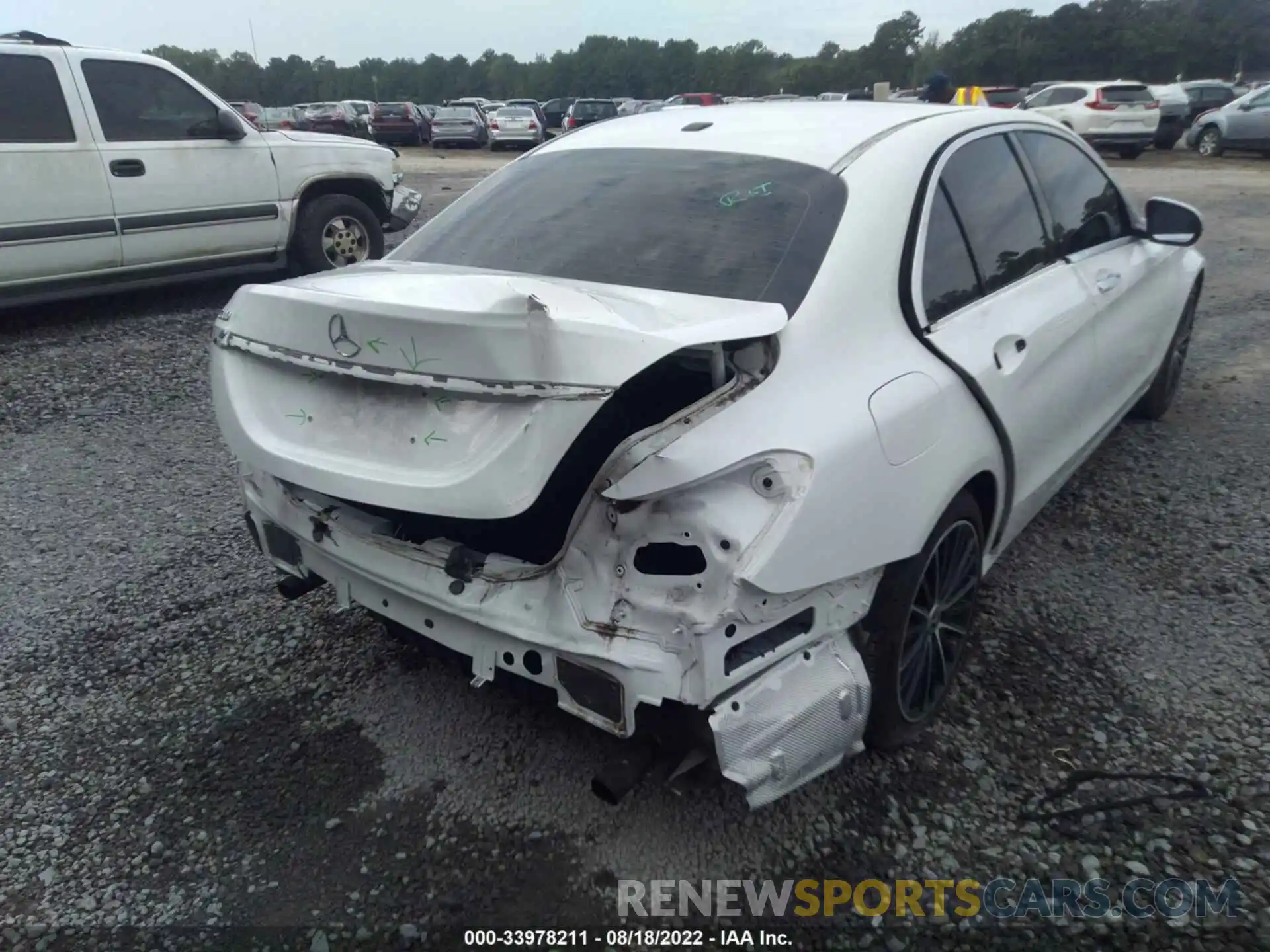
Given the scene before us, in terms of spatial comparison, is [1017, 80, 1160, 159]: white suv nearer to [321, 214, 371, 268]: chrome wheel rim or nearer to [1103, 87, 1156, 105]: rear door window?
[1103, 87, 1156, 105]: rear door window

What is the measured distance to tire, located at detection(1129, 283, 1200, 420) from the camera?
485 centimetres

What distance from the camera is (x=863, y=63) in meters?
66.1

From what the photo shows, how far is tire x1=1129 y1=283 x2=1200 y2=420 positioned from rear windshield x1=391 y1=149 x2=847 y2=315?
2941mm

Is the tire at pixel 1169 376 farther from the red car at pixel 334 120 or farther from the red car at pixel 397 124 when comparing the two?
the red car at pixel 397 124

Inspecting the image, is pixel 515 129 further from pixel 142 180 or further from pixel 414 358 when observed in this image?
pixel 414 358

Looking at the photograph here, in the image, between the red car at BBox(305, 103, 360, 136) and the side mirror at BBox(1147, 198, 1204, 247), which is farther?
the red car at BBox(305, 103, 360, 136)

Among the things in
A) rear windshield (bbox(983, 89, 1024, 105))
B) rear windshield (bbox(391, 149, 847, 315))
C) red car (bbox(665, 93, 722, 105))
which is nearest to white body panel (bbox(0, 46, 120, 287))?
rear windshield (bbox(391, 149, 847, 315))

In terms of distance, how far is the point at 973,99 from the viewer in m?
8.76

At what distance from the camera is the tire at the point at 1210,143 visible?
66.2 ft

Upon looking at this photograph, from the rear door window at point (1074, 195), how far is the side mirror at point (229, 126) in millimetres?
5998

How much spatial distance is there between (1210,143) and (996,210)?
70.7ft

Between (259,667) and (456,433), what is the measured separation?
1489 millimetres

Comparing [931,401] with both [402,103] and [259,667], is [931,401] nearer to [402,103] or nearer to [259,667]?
[259,667]

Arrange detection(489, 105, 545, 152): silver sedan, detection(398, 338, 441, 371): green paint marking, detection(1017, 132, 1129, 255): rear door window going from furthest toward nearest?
detection(489, 105, 545, 152): silver sedan, detection(1017, 132, 1129, 255): rear door window, detection(398, 338, 441, 371): green paint marking
